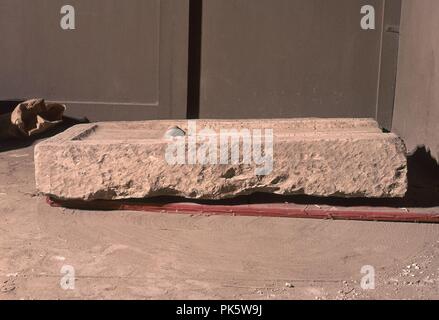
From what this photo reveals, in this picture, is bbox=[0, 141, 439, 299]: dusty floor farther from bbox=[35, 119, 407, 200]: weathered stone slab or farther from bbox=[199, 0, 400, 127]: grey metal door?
bbox=[199, 0, 400, 127]: grey metal door

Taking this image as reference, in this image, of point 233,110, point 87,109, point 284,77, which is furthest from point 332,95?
point 87,109

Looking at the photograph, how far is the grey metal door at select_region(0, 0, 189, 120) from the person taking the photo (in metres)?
6.19

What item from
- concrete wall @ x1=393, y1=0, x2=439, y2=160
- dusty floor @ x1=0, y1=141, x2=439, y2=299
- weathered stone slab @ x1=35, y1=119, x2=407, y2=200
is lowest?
dusty floor @ x1=0, y1=141, x2=439, y2=299

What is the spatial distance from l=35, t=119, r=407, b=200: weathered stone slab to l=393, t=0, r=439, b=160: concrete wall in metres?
1.19

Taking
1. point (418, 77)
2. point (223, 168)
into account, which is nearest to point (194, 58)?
point (418, 77)

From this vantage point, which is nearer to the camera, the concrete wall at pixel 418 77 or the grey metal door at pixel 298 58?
the concrete wall at pixel 418 77

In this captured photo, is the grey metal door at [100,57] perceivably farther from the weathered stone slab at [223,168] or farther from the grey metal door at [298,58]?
the weathered stone slab at [223,168]

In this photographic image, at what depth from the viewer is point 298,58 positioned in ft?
20.3

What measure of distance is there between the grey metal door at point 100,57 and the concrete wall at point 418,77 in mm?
1960

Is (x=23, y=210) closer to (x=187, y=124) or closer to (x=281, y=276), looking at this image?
(x=187, y=124)

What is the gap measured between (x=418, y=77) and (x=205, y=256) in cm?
→ 285

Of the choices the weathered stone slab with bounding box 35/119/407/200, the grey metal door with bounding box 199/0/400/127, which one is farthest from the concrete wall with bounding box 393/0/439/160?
the weathered stone slab with bounding box 35/119/407/200

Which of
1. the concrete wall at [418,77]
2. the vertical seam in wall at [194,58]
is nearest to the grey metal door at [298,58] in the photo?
the vertical seam in wall at [194,58]

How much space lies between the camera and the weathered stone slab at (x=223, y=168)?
4.02m
